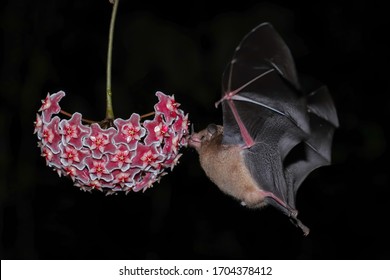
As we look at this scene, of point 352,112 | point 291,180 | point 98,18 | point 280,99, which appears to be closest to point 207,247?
point 352,112

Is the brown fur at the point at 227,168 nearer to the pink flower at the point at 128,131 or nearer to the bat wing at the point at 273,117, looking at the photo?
the bat wing at the point at 273,117

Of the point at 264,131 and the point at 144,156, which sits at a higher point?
the point at 264,131

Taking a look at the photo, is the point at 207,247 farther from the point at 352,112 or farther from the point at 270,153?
the point at 270,153

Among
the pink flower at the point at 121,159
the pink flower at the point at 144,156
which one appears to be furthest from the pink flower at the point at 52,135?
the pink flower at the point at 144,156

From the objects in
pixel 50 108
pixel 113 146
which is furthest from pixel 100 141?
pixel 50 108

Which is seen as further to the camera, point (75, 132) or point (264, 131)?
point (264, 131)

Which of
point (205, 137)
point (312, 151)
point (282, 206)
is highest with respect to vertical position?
point (205, 137)

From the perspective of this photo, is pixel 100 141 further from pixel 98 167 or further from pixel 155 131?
pixel 155 131
